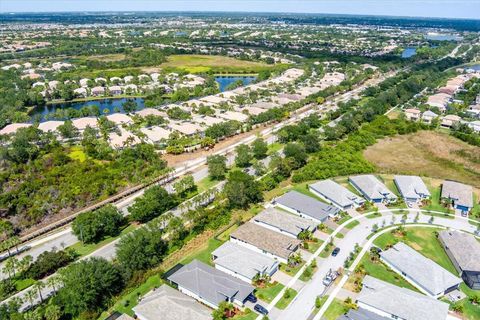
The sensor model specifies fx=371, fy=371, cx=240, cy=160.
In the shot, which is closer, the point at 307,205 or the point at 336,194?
the point at 307,205

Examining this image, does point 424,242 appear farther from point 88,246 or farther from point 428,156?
point 88,246

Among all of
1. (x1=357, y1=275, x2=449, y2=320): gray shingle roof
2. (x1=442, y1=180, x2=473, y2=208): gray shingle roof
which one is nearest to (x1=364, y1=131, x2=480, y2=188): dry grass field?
(x1=442, y1=180, x2=473, y2=208): gray shingle roof

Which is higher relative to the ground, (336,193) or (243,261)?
(336,193)

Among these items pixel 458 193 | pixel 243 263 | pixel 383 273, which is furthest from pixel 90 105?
pixel 458 193

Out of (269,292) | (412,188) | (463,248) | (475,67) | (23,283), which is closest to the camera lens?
(269,292)

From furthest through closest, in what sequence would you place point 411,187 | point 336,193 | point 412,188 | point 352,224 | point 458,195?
point 411,187 → point 412,188 → point 336,193 → point 458,195 → point 352,224

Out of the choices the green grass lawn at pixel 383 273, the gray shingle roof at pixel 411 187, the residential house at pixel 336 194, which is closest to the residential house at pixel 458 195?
the gray shingle roof at pixel 411 187

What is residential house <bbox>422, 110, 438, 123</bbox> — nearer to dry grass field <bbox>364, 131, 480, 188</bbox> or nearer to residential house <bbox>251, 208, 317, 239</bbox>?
dry grass field <bbox>364, 131, 480, 188</bbox>
